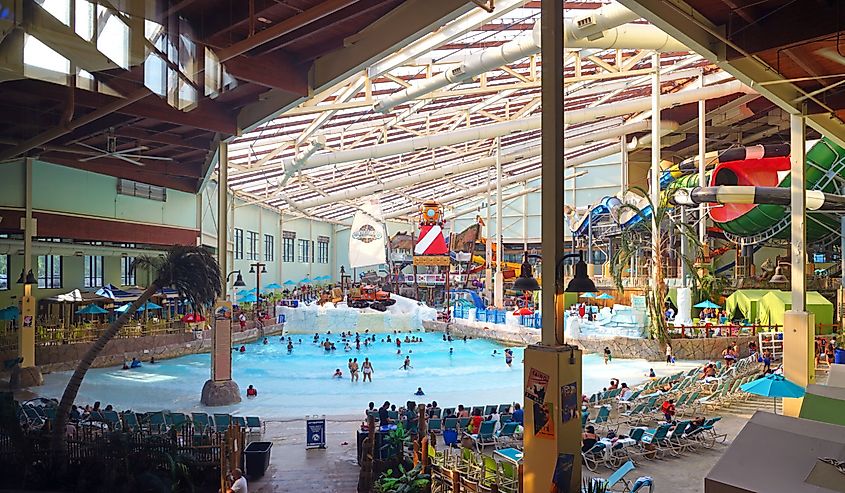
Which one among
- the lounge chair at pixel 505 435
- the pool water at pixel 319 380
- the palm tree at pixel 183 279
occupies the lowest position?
the pool water at pixel 319 380

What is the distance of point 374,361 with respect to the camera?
26.1 metres

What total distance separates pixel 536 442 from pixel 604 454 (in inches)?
137

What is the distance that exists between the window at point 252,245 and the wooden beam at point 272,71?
2984 cm

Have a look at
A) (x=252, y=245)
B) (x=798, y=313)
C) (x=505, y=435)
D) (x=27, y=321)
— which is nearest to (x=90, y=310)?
(x=27, y=321)

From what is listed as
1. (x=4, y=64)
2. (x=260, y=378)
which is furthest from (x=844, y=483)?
(x=260, y=378)

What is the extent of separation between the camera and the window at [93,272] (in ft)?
74.0

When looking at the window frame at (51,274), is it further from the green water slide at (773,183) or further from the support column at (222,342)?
the green water slide at (773,183)

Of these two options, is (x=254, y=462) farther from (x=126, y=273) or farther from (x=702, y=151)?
(x=702, y=151)

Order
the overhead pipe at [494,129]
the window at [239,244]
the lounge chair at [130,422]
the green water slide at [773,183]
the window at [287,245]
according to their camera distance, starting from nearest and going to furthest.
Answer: the lounge chair at [130,422] < the green water slide at [773,183] < the overhead pipe at [494,129] < the window at [239,244] < the window at [287,245]

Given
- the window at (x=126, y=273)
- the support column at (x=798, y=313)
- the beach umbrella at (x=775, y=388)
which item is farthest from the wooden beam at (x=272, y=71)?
the window at (x=126, y=273)

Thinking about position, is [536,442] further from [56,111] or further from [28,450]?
[56,111]

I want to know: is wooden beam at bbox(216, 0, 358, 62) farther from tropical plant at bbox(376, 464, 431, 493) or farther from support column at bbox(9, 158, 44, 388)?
support column at bbox(9, 158, 44, 388)

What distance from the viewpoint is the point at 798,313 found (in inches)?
458

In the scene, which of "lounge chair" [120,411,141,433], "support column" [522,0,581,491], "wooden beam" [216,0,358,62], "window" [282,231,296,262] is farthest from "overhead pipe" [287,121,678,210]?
"support column" [522,0,581,491]
